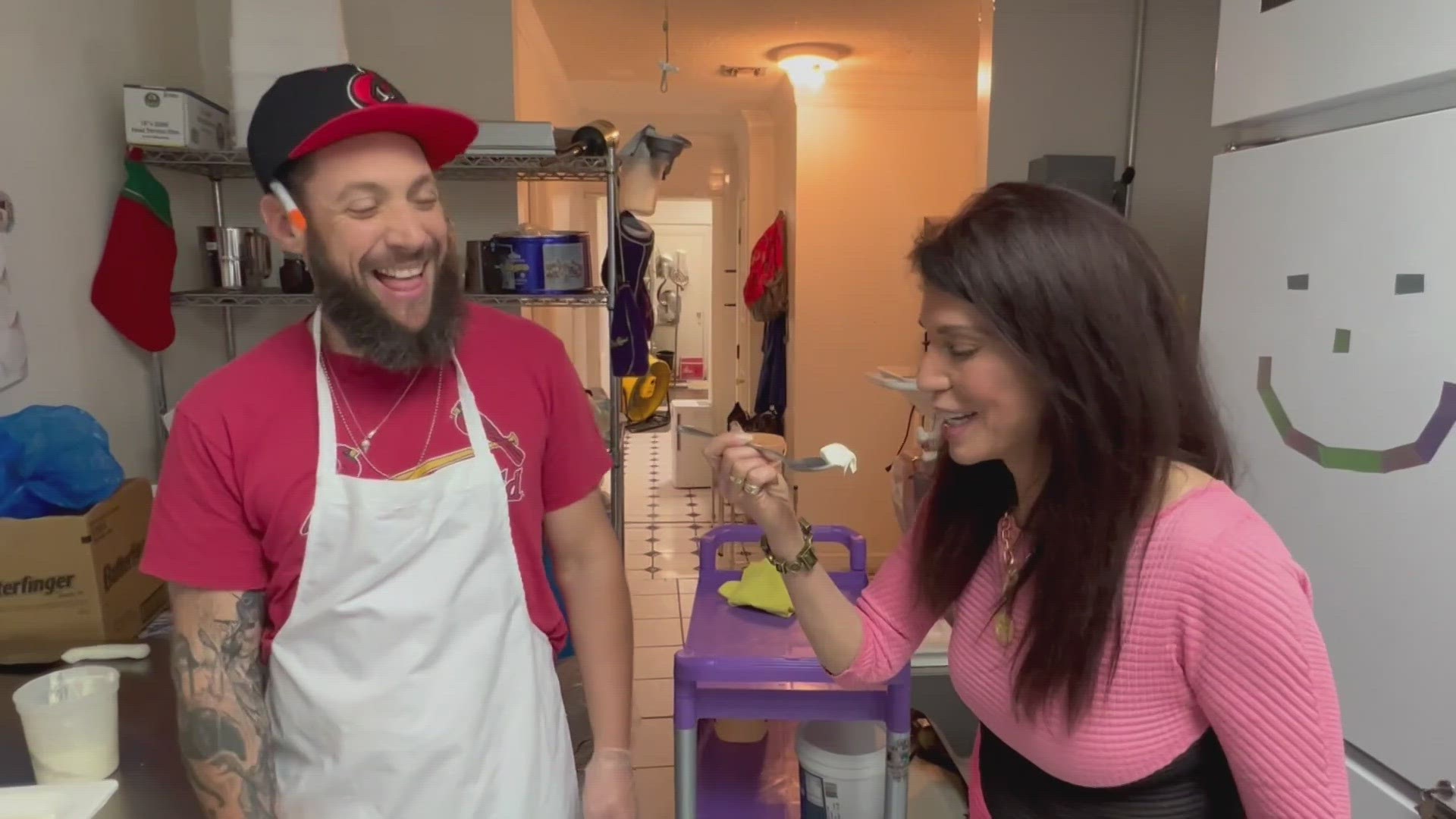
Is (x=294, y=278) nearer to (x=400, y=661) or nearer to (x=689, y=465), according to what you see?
(x=400, y=661)

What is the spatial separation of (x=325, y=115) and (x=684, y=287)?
28.1ft

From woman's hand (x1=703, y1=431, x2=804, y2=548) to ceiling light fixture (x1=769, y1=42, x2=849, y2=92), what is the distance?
2869 millimetres

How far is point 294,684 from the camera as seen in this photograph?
3.12 feet

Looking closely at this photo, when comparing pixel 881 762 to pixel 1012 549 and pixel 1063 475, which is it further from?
pixel 1063 475

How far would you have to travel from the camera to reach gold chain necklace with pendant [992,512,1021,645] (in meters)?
0.95

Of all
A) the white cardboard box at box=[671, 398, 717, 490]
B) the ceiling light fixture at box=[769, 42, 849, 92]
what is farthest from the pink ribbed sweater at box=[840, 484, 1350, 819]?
the white cardboard box at box=[671, 398, 717, 490]

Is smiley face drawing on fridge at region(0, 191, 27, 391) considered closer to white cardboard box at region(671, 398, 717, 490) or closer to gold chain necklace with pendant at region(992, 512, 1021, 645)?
gold chain necklace with pendant at region(992, 512, 1021, 645)

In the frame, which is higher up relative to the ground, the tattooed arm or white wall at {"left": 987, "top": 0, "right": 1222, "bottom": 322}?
white wall at {"left": 987, "top": 0, "right": 1222, "bottom": 322}

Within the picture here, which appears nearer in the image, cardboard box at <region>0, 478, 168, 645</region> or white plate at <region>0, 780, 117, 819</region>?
white plate at <region>0, 780, 117, 819</region>

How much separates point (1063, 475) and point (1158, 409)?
0.11 metres

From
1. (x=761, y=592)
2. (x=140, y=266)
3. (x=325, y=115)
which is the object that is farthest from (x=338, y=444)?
(x=140, y=266)

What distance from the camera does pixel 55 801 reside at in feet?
3.17

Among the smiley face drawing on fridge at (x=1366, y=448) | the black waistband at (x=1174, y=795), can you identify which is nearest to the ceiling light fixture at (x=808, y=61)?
the smiley face drawing on fridge at (x=1366, y=448)

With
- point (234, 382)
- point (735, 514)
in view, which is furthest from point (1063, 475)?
point (735, 514)
